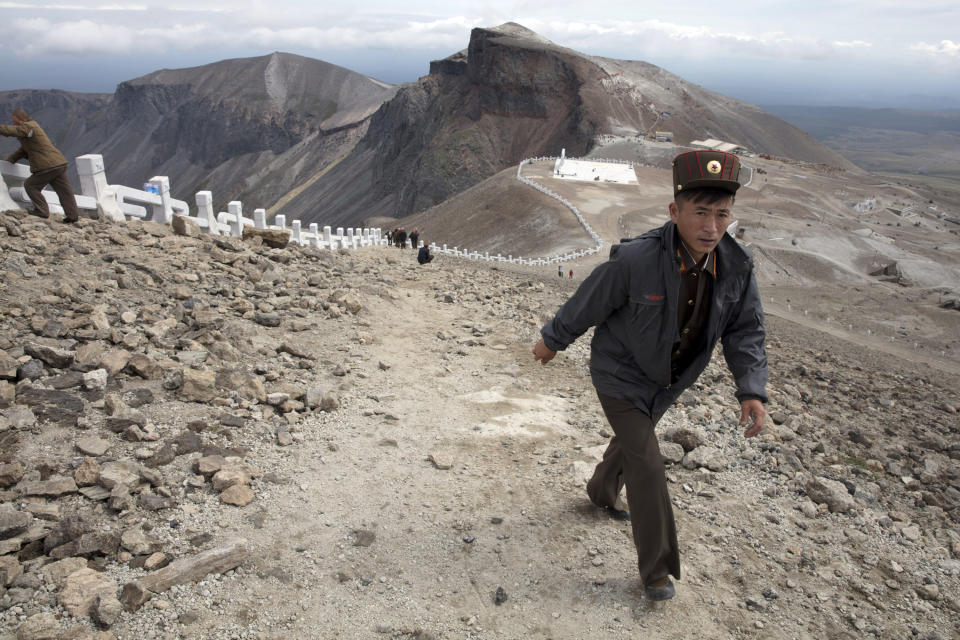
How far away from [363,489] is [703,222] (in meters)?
3.04

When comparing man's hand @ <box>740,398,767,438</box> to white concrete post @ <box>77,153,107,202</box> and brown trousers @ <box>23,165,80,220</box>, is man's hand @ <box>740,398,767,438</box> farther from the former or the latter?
white concrete post @ <box>77,153,107,202</box>

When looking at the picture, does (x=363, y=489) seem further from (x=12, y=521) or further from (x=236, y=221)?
(x=236, y=221)

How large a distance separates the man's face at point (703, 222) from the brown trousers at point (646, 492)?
1.00 m

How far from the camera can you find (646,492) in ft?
11.2

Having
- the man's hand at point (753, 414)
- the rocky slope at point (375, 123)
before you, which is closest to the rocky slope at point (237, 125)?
the rocky slope at point (375, 123)

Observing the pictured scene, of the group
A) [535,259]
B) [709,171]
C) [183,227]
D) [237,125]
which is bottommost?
[535,259]

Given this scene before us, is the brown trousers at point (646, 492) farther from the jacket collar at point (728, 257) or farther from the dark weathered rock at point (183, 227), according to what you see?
the dark weathered rock at point (183, 227)

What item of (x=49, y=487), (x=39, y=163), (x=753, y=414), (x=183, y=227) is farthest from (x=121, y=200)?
(x=753, y=414)

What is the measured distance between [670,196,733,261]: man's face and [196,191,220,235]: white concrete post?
29.8ft

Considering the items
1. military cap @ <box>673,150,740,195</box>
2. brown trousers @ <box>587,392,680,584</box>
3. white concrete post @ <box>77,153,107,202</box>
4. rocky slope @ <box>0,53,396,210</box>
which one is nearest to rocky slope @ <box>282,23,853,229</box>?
rocky slope @ <box>0,53,396,210</box>

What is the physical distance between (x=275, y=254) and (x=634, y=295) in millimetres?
7874

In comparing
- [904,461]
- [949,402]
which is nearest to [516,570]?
[904,461]

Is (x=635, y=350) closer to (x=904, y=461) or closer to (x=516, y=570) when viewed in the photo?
(x=516, y=570)

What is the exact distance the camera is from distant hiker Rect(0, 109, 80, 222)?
25.5 feet
